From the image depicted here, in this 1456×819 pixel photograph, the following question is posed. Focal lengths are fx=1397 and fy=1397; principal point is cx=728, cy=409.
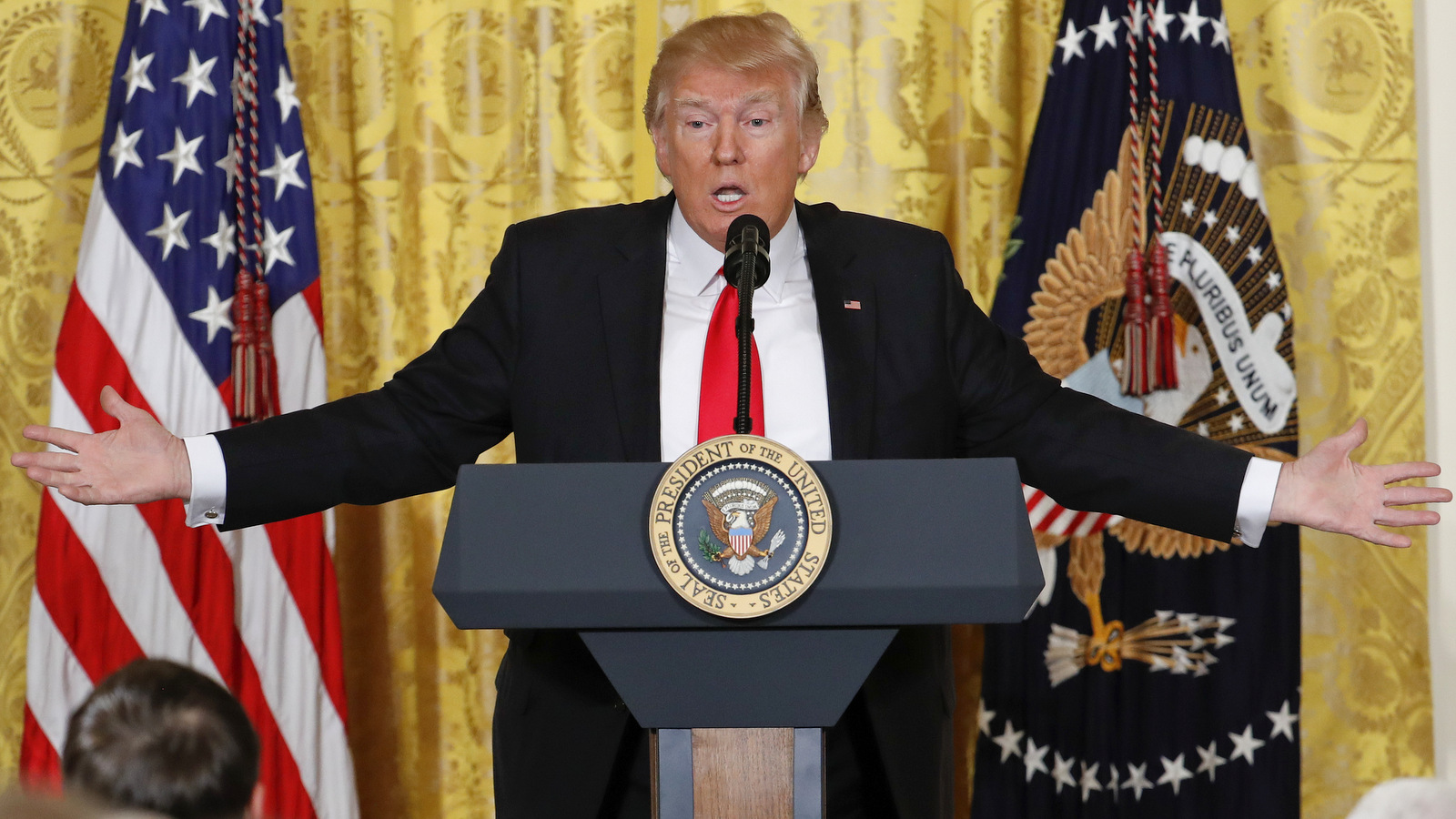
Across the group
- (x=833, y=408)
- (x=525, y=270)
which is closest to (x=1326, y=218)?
(x=833, y=408)

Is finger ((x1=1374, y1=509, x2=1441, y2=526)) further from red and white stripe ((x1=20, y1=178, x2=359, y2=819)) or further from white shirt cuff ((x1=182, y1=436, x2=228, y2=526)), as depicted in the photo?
red and white stripe ((x1=20, y1=178, x2=359, y2=819))

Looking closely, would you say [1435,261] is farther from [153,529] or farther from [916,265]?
[153,529]

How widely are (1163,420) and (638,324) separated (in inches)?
59.3

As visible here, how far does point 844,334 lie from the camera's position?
201 cm

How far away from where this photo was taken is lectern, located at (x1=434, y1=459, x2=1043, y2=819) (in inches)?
51.7

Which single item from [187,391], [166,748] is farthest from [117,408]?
[187,391]

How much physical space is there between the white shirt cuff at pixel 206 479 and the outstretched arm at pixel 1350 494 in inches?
54.5

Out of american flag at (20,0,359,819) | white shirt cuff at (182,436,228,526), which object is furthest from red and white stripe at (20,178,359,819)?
white shirt cuff at (182,436,228,526)

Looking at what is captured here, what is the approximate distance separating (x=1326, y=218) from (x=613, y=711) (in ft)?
7.35

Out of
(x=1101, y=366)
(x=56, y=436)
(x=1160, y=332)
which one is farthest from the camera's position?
(x=1101, y=366)

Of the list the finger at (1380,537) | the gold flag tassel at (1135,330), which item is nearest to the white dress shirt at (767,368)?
the finger at (1380,537)

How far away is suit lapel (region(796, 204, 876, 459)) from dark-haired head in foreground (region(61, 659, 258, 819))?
2.88 feet

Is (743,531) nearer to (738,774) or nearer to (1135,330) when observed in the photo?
(738,774)

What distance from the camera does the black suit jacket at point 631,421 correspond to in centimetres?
183
